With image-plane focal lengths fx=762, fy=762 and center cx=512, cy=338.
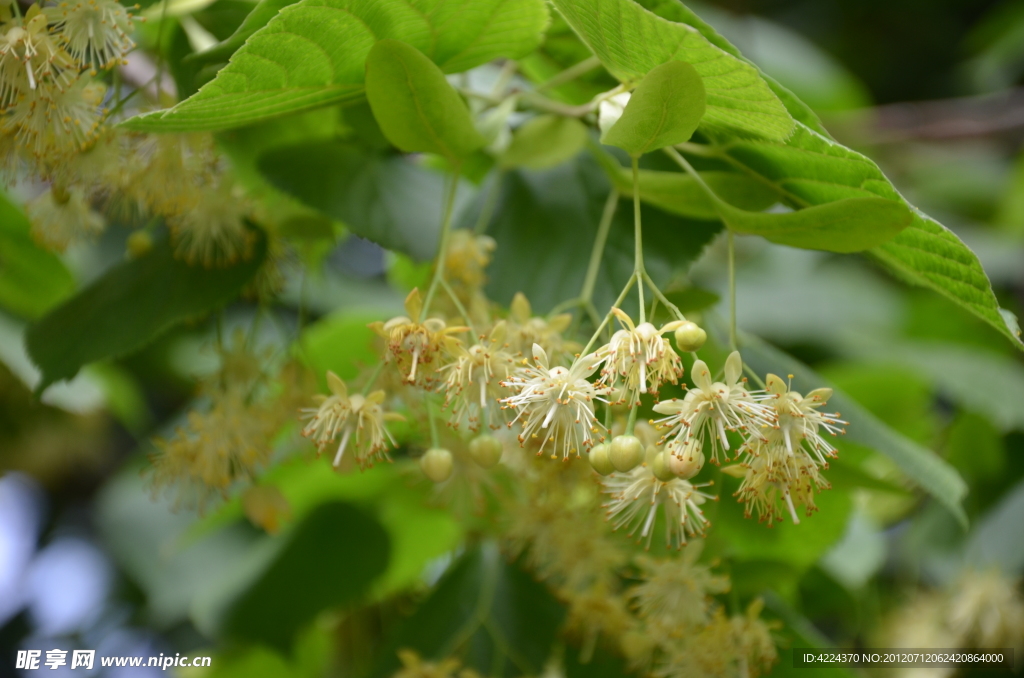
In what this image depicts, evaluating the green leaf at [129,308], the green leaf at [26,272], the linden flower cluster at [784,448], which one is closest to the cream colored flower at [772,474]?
A: the linden flower cluster at [784,448]

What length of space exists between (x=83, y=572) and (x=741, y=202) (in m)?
1.61

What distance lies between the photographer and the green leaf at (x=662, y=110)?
1.38 ft

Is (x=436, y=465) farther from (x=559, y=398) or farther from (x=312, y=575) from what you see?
(x=312, y=575)

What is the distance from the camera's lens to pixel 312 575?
959mm

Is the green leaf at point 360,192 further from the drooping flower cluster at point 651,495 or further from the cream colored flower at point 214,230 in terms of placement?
the drooping flower cluster at point 651,495

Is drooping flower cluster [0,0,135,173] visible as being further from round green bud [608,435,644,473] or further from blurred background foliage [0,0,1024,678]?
round green bud [608,435,644,473]

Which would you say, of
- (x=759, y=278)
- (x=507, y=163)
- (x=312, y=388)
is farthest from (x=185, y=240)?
(x=759, y=278)

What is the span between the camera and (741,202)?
562 millimetres

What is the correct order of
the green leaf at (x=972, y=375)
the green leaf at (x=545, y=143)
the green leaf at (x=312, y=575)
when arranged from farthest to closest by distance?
the green leaf at (x=972, y=375)
the green leaf at (x=312, y=575)
the green leaf at (x=545, y=143)

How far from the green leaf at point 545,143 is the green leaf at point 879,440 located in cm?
24

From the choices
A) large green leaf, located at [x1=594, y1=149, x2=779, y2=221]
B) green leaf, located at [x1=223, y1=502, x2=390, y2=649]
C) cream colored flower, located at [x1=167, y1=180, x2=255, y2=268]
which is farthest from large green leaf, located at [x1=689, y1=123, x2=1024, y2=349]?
green leaf, located at [x1=223, y1=502, x2=390, y2=649]

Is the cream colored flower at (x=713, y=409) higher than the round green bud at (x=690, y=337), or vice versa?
the round green bud at (x=690, y=337)

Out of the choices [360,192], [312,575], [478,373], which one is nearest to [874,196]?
[478,373]

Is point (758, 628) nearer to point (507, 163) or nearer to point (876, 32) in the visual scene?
point (507, 163)
